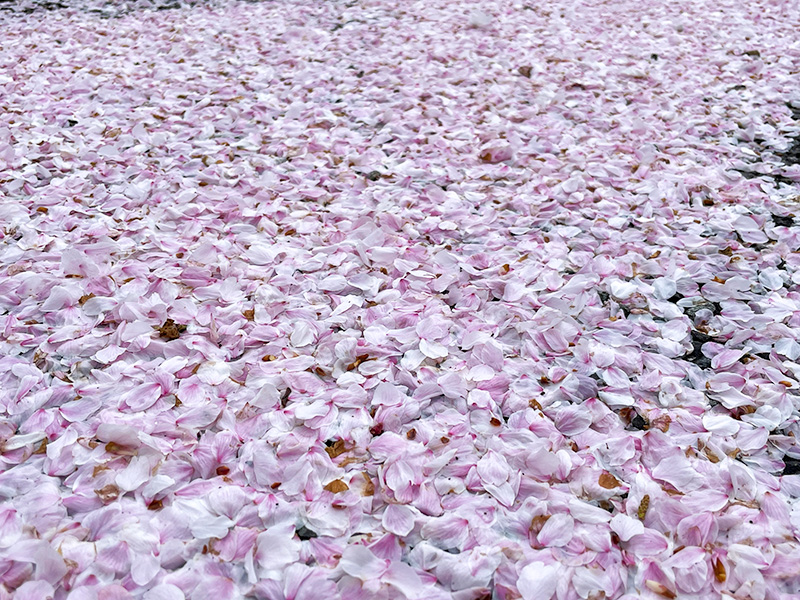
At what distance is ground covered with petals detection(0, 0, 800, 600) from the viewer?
1207 millimetres

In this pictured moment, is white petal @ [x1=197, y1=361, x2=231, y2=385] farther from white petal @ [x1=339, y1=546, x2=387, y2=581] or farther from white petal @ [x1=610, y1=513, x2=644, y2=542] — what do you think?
white petal @ [x1=610, y1=513, x2=644, y2=542]

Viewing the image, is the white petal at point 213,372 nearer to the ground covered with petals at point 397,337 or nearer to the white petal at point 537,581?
the ground covered with petals at point 397,337

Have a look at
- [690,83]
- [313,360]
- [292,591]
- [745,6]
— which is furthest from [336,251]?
[745,6]

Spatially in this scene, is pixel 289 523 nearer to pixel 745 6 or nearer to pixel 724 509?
pixel 724 509

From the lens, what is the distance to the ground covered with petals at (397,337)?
1207 millimetres

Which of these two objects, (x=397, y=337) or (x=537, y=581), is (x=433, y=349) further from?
(x=537, y=581)

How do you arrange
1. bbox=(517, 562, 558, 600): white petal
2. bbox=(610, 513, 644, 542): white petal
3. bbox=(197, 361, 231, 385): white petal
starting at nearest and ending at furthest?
bbox=(517, 562, 558, 600): white petal → bbox=(610, 513, 644, 542): white petal → bbox=(197, 361, 231, 385): white petal

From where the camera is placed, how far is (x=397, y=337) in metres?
1.75

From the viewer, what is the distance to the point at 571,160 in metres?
2.78

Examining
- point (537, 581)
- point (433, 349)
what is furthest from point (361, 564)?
point (433, 349)

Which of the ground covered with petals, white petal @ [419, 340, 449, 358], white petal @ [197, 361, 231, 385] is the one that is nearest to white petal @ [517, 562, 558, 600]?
the ground covered with petals

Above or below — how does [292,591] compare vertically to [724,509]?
above

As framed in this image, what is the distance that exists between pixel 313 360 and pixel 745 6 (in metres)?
4.97

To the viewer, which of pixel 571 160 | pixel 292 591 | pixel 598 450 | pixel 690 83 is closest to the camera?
pixel 292 591
